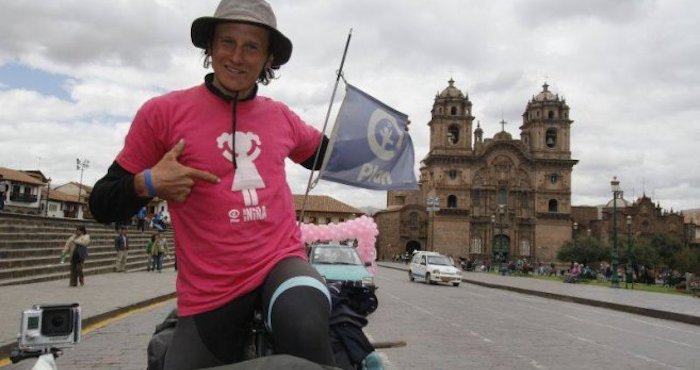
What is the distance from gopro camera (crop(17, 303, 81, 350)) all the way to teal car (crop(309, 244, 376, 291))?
11822 mm

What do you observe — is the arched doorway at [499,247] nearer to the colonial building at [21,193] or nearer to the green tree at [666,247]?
the green tree at [666,247]

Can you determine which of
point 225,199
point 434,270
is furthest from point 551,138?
point 225,199

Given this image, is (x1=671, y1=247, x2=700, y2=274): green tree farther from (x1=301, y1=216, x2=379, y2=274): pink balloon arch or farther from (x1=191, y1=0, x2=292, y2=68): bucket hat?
(x1=191, y1=0, x2=292, y2=68): bucket hat

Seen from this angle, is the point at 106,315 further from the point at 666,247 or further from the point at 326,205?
the point at 326,205

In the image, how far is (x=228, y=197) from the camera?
7.03ft

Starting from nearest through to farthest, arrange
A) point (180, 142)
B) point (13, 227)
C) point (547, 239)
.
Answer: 1. point (180, 142)
2. point (13, 227)
3. point (547, 239)

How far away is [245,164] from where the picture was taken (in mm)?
2230

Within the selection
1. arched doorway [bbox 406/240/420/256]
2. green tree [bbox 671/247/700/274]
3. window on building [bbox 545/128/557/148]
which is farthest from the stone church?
green tree [bbox 671/247/700/274]

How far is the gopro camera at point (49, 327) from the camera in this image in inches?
87.5

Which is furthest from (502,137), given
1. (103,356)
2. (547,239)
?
(103,356)

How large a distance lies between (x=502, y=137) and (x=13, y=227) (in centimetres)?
6859

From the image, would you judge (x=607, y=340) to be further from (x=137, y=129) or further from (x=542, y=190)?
(x=542, y=190)

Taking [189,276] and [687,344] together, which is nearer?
[189,276]

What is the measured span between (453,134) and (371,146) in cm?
7641
